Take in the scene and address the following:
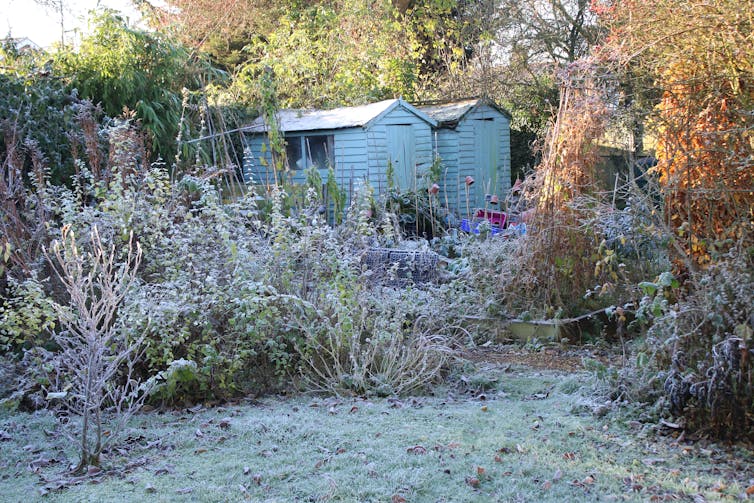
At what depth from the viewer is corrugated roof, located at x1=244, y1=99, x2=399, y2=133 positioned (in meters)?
13.5

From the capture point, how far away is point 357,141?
13570mm

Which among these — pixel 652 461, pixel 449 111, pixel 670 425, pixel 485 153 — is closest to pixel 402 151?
pixel 449 111

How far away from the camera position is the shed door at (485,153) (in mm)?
15508

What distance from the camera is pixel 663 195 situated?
18.6ft

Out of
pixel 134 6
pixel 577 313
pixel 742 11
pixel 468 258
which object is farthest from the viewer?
pixel 134 6

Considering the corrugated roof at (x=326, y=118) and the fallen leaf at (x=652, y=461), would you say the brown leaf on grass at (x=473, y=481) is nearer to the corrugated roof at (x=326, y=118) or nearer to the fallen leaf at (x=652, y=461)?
the fallen leaf at (x=652, y=461)

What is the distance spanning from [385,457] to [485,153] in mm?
Result: 12809

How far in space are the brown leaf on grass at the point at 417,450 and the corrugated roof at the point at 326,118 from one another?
9.98 metres

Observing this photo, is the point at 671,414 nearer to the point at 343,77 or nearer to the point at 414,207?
the point at 414,207

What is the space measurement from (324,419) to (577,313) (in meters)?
3.41

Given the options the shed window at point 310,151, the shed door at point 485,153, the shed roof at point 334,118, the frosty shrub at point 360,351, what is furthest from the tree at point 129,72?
the shed door at point 485,153

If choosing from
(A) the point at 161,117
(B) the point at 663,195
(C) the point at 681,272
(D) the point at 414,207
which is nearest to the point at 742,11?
(B) the point at 663,195

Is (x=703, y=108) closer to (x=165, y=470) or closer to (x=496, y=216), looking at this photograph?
(x=165, y=470)

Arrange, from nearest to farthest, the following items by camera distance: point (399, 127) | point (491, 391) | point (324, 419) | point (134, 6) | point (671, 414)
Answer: point (671, 414)
point (324, 419)
point (491, 391)
point (399, 127)
point (134, 6)
